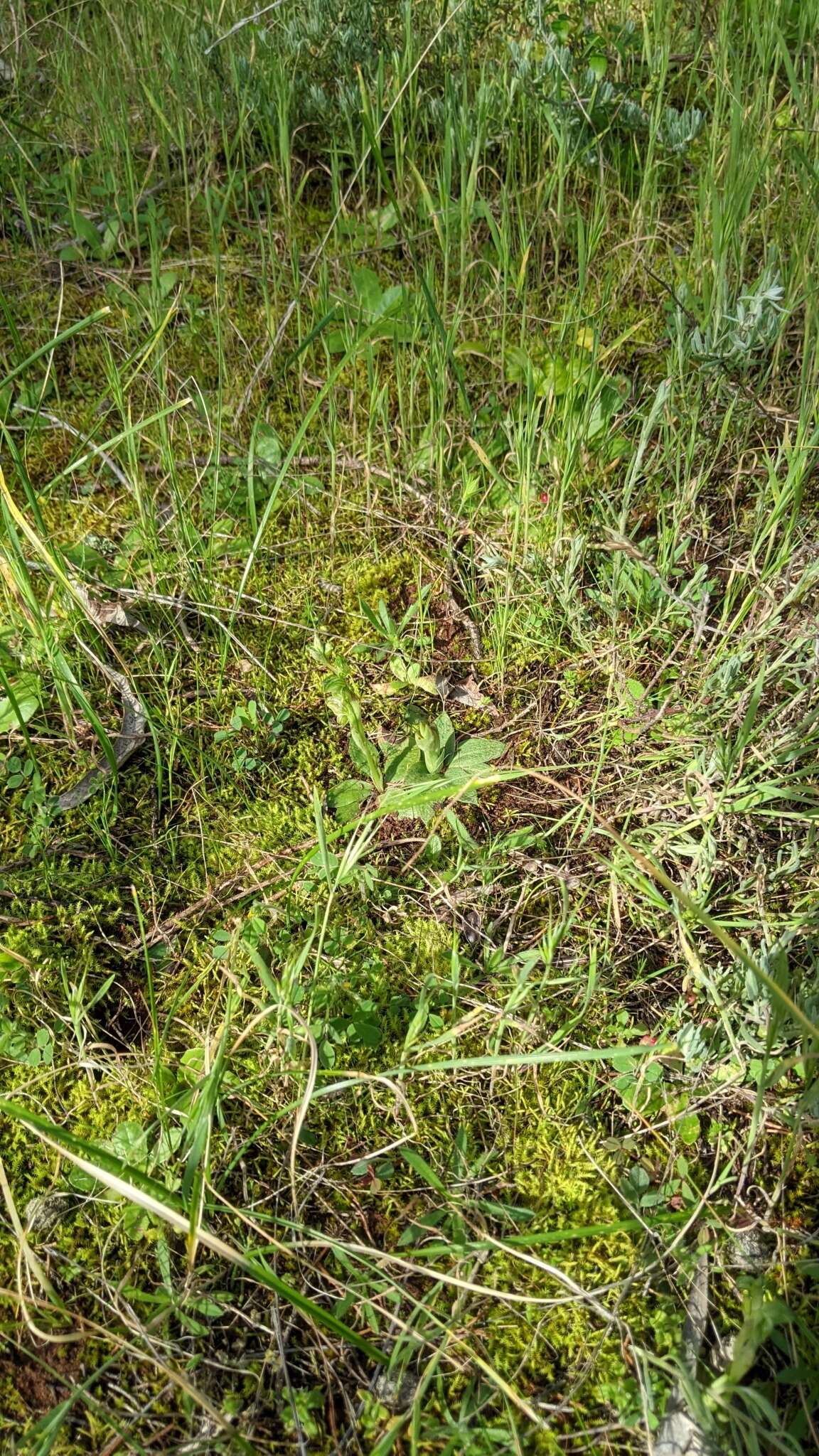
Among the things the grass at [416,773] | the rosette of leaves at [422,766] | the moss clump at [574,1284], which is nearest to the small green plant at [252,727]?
the grass at [416,773]

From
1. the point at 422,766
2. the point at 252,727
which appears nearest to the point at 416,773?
the point at 422,766

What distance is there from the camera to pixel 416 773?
1.79 m

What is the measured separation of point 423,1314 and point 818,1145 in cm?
64

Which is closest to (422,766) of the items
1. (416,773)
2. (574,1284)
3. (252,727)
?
(416,773)

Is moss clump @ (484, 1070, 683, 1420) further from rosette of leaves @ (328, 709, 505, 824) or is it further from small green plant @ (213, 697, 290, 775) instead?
small green plant @ (213, 697, 290, 775)

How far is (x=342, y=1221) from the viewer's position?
1352 mm

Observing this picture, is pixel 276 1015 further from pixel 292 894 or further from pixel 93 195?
pixel 93 195

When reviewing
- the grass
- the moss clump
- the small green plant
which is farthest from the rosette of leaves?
the moss clump

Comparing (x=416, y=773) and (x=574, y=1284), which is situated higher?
(x=416, y=773)

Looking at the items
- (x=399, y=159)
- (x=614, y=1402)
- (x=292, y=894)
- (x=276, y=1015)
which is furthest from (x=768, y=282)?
(x=614, y=1402)

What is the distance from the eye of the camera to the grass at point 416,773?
4.11 feet

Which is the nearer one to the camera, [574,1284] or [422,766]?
[574,1284]

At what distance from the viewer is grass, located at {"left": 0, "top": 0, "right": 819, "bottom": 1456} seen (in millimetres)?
1254

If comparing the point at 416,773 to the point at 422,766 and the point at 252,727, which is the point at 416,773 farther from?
the point at 252,727
